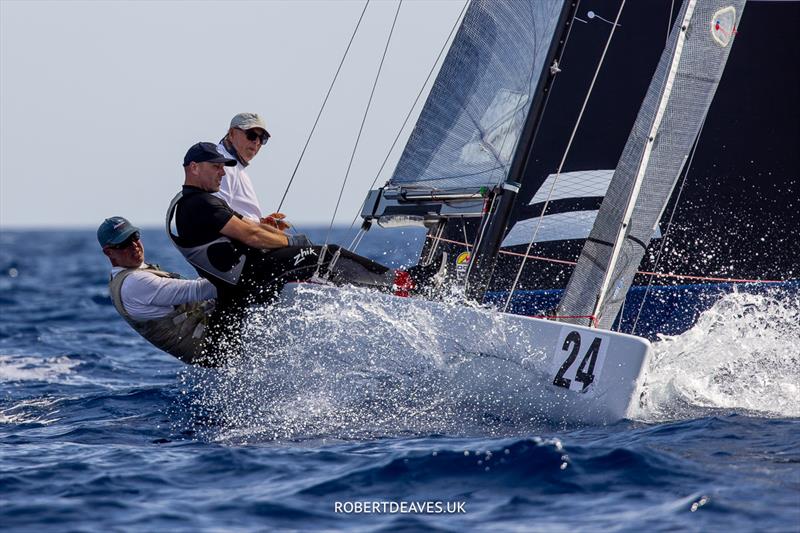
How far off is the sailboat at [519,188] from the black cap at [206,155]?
68 centimetres

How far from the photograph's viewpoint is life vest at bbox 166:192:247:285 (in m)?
5.27

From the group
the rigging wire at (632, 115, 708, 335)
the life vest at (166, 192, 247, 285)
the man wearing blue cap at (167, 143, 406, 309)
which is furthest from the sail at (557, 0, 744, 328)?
the life vest at (166, 192, 247, 285)

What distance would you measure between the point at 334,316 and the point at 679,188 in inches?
106

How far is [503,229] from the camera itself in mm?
5480

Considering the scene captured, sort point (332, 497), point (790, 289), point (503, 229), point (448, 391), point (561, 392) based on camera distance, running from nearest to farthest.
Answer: point (332, 497) < point (561, 392) < point (448, 391) < point (503, 229) < point (790, 289)

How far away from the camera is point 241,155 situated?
5.52m

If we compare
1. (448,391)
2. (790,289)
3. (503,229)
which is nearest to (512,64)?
(503,229)

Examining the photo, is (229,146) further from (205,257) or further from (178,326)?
(178,326)

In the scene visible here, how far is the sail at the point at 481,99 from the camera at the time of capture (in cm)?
550

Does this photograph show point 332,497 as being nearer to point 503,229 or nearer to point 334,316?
point 334,316

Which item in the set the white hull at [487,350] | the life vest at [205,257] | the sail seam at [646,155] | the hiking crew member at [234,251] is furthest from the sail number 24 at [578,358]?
the life vest at [205,257]

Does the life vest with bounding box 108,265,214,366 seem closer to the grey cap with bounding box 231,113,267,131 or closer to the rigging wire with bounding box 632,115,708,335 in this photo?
the grey cap with bounding box 231,113,267,131

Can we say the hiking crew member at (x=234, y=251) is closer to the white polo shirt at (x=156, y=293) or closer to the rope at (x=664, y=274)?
the white polo shirt at (x=156, y=293)

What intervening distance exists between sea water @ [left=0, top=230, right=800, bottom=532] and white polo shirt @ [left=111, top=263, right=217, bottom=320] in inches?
13.7
